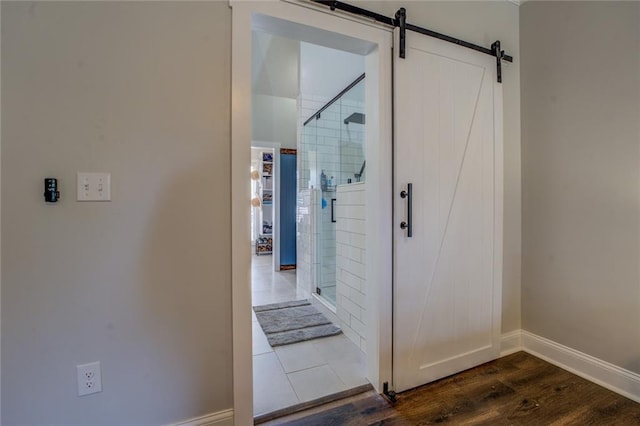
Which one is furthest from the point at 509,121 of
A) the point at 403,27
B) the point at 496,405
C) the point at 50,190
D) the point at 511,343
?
the point at 50,190

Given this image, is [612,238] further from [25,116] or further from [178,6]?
[25,116]

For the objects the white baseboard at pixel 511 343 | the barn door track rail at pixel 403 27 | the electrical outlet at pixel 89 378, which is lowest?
the white baseboard at pixel 511 343

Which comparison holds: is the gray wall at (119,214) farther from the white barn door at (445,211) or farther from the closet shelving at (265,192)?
the closet shelving at (265,192)

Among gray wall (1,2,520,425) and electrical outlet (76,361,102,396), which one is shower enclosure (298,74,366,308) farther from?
electrical outlet (76,361,102,396)

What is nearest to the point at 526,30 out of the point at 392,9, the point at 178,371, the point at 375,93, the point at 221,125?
the point at 392,9

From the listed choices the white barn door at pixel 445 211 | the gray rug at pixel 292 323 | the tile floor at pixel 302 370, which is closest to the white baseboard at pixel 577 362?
the white barn door at pixel 445 211

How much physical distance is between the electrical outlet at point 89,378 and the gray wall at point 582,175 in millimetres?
2759

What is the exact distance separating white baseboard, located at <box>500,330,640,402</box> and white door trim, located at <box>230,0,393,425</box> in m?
1.20

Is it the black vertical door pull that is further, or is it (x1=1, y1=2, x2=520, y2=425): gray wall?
the black vertical door pull

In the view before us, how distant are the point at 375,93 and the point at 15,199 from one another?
5.75ft

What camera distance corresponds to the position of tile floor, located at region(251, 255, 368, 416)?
5.59ft

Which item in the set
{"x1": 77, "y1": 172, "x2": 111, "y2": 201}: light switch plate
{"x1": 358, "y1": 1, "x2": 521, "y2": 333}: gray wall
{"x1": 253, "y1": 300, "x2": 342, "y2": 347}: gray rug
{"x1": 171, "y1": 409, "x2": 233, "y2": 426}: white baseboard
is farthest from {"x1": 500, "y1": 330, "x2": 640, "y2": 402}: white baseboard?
{"x1": 77, "y1": 172, "x2": 111, "y2": 201}: light switch plate

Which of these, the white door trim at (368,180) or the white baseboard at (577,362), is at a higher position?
the white door trim at (368,180)

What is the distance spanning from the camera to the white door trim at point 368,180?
1.40 metres
